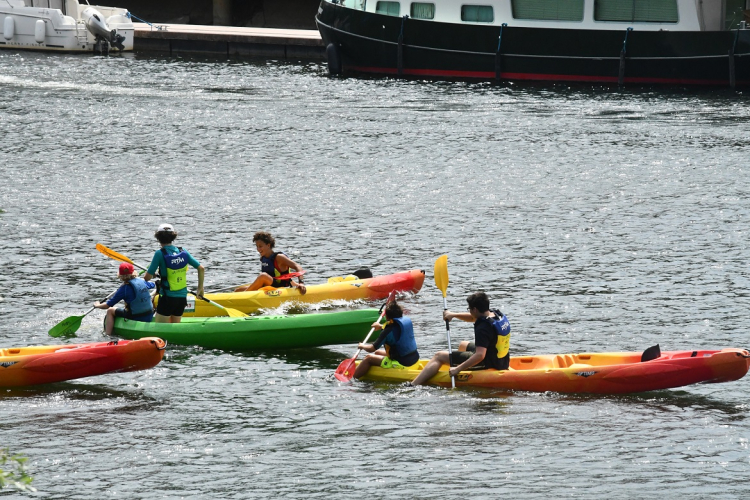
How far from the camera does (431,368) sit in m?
13.8

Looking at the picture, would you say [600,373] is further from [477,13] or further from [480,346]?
[477,13]

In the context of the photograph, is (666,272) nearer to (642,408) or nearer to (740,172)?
(642,408)

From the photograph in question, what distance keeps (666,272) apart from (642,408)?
7.15m

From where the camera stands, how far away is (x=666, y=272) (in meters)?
20.0

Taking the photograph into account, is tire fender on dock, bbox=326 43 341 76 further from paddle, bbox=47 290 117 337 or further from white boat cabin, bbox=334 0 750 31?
paddle, bbox=47 290 117 337

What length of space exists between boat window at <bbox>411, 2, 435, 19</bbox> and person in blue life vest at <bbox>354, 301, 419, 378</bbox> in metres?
31.0

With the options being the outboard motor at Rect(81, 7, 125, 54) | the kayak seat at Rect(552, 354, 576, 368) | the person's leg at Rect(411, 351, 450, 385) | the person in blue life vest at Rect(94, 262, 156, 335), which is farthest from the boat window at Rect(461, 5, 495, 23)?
the person's leg at Rect(411, 351, 450, 385)

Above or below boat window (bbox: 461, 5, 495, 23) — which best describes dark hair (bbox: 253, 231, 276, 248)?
below

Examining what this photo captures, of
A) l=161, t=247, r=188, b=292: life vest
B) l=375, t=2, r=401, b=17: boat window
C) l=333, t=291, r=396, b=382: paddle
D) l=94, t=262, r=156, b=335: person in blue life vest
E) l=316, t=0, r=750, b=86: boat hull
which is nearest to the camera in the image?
→ l=333, t=291, r=396, b=382: paddle

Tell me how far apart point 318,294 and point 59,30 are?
40.0 m

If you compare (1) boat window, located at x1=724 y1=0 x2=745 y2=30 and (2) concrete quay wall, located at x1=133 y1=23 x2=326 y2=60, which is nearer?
(1) boat window, located at x1=724 y1=0 x2=745 y2=30

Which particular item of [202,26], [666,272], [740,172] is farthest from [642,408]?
[202,26]

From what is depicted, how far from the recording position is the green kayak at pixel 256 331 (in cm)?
1535

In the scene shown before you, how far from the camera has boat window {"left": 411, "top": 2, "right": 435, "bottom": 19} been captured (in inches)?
1706
